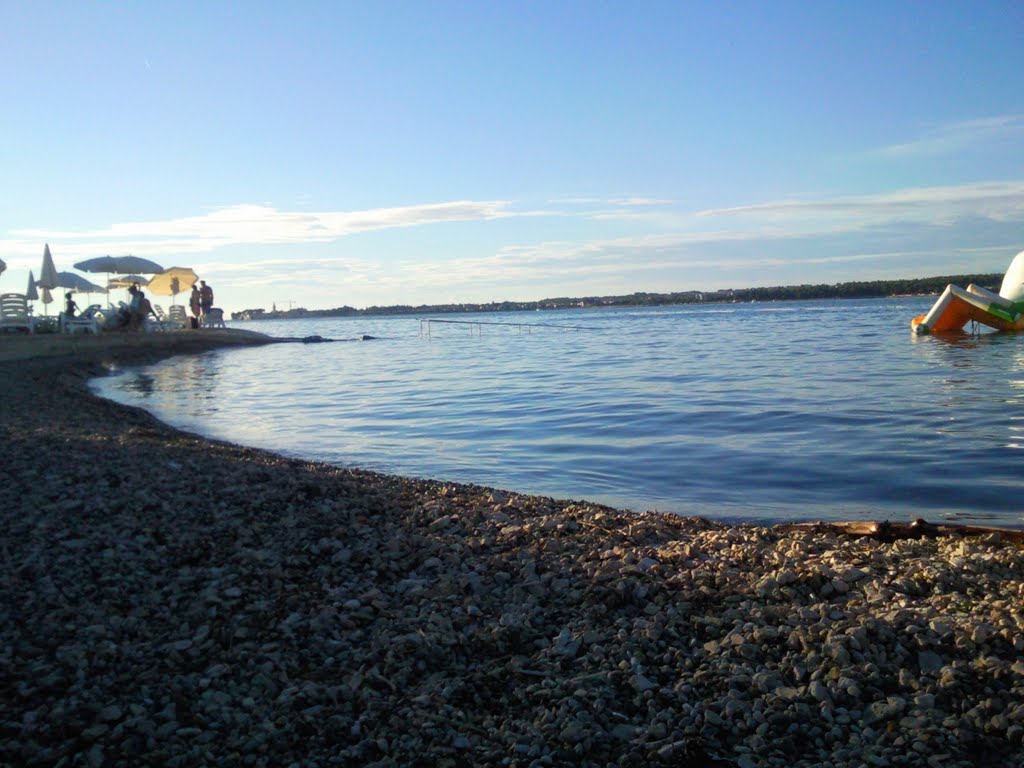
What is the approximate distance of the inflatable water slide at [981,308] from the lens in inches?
1117

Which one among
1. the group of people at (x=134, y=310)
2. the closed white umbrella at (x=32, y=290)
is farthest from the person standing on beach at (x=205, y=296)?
the closed white umbrella at (x=32, y=290)

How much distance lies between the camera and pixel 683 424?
11703 millimetres

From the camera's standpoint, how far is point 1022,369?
16.9 meters

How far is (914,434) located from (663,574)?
719cm

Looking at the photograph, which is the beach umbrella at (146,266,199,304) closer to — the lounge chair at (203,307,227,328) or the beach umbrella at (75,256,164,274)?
the lounge chair at (203,307,227,328)

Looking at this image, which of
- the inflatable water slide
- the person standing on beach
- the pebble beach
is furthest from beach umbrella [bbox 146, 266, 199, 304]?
the pebble beach

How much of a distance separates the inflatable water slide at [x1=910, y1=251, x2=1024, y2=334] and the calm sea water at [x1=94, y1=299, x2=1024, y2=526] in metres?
4.76

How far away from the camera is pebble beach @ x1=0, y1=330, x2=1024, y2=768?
273 centimetres

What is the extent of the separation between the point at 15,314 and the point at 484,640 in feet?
92.3

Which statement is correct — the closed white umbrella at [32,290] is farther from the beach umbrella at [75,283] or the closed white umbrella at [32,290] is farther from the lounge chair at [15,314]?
the lounge chair at [15,314]

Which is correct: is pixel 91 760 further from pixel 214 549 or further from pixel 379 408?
pixel 379 408

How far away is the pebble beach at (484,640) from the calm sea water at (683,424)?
8.04 ft

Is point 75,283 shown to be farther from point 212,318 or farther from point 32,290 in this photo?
point 212,318

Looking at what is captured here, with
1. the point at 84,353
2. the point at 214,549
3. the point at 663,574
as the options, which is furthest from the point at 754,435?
the point at 84,353
